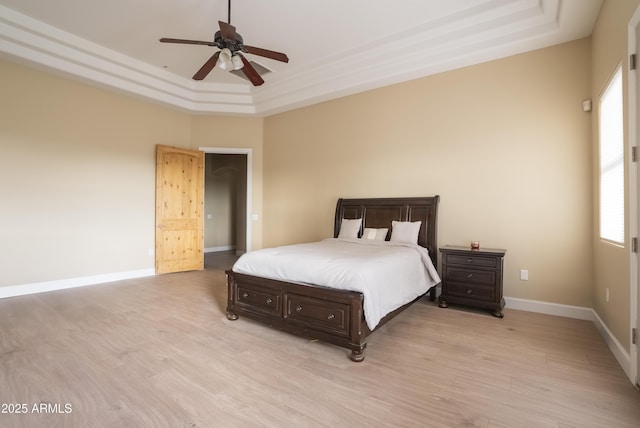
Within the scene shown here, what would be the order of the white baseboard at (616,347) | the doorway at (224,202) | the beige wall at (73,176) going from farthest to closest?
the doorway at (224,202) < the beige wall at (73,176) < the white baseboard at (616,347)

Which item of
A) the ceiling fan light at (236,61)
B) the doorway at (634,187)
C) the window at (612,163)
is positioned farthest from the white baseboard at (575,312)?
the ceiling fan light at (236,61)

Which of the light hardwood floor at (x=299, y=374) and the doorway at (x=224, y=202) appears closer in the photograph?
the light hardwood floor at (x=299, y=374)

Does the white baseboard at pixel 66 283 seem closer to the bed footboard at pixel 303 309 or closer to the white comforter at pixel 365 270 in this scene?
the bed footboard at pixel 303 309

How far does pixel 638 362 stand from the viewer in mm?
2037

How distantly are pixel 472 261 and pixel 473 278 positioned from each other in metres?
0.20

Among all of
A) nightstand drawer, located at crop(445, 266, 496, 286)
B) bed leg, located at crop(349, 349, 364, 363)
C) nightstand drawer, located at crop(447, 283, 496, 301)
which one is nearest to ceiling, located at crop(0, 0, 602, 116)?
nightstand drawer, located at crop(445, 266, 496, 286)

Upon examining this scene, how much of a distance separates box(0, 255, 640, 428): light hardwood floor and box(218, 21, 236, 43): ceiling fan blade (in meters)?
2.90

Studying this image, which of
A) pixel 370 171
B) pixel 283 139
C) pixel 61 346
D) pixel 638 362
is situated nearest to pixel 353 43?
pixel 370 171

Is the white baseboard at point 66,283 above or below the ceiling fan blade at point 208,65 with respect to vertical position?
below

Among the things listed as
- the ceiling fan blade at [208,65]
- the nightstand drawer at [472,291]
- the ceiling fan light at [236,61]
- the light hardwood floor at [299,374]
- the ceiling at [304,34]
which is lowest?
the light hardwood floor at [299,374]

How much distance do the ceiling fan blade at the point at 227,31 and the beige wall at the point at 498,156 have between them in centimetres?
263

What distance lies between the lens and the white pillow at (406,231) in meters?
4.10

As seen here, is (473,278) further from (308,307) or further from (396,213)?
(308,307)

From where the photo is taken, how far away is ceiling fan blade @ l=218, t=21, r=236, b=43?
9.36ft
